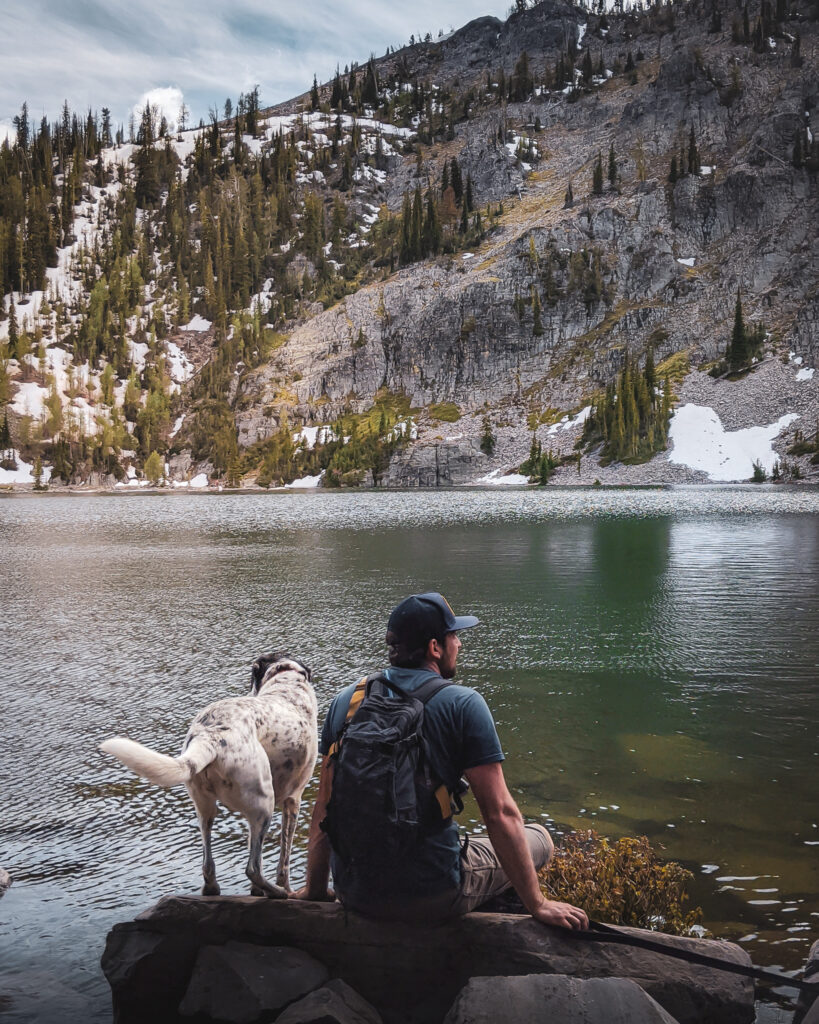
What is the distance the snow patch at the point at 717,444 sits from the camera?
13762 centimetres

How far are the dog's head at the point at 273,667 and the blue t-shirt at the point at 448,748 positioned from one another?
117 inches

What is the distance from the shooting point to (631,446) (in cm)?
15575

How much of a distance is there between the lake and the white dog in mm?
1331

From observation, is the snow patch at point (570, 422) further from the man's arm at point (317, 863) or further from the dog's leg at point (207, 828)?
the man's arm at point (317, 863)

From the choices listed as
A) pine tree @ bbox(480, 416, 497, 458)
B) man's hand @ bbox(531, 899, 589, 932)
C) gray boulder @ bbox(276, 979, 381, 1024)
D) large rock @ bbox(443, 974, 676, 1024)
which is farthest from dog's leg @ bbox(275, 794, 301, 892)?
pine tree @ bbox(480, 416, 497, 458)

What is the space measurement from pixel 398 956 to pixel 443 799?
4.30 feet

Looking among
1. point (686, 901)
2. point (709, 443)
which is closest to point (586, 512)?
point (686, 901)

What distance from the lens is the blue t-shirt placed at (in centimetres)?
473

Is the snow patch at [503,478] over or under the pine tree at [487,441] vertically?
under

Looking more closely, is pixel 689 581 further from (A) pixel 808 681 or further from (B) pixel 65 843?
(B) pixel 65 843

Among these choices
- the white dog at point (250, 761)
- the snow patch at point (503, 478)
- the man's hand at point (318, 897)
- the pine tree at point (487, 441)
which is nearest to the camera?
the white dog at point (250, 761)

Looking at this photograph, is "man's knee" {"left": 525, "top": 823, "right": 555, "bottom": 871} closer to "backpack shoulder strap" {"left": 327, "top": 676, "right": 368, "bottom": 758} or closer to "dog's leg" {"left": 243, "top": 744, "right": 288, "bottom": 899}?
"backpack shoulder strap" {"left": 327, "top": 676, "right": 368, "bottom": 758}

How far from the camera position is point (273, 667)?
776 cm

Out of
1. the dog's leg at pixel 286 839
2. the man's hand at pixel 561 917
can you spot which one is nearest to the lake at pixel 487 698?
the dog's leg at pixel 286 839
